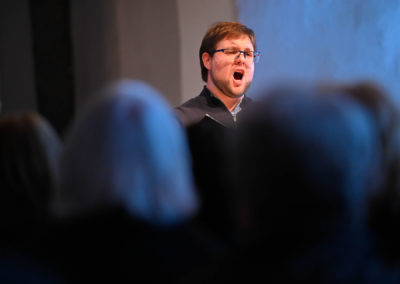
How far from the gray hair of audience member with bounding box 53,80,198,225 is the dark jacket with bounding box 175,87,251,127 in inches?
58.7

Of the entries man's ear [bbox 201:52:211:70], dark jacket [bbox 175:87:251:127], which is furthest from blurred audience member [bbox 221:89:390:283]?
man's ear [bbox 201:52:211:70]

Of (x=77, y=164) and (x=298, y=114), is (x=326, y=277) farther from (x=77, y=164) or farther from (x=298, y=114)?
(x=77, y=164)

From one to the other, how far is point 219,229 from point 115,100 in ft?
1.60

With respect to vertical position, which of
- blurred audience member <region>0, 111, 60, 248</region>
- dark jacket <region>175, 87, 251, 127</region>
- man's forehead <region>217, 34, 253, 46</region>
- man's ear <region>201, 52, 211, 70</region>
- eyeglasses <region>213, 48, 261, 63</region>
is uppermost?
man's forehead <region>217, 34, 253, 46</region>

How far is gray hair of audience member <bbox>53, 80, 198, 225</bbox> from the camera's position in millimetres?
1152

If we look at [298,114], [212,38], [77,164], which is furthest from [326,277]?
[212,38]

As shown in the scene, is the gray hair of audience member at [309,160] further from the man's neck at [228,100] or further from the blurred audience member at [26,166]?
the man's neck at [228,100]

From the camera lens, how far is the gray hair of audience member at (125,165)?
1152 millimetres

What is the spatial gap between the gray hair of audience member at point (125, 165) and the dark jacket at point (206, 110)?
1491mm

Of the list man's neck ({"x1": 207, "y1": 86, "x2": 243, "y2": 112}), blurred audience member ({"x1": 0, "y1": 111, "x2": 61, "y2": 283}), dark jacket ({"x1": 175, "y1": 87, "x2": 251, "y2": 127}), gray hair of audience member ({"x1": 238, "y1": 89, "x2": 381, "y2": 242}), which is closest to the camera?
gray hair of audience member ({"x1": 238, "y1": 89, "x2": 381, "y2": 242})

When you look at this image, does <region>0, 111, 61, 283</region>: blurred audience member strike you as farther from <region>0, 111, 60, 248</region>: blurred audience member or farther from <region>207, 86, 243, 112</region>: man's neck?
<region>207, 86, 243, 112</region>: man's neck

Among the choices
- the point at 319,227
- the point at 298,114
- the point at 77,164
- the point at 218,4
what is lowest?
the point at 319,227

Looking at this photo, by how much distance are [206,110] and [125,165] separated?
1.71 meters

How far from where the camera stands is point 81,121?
1210 millimetres
